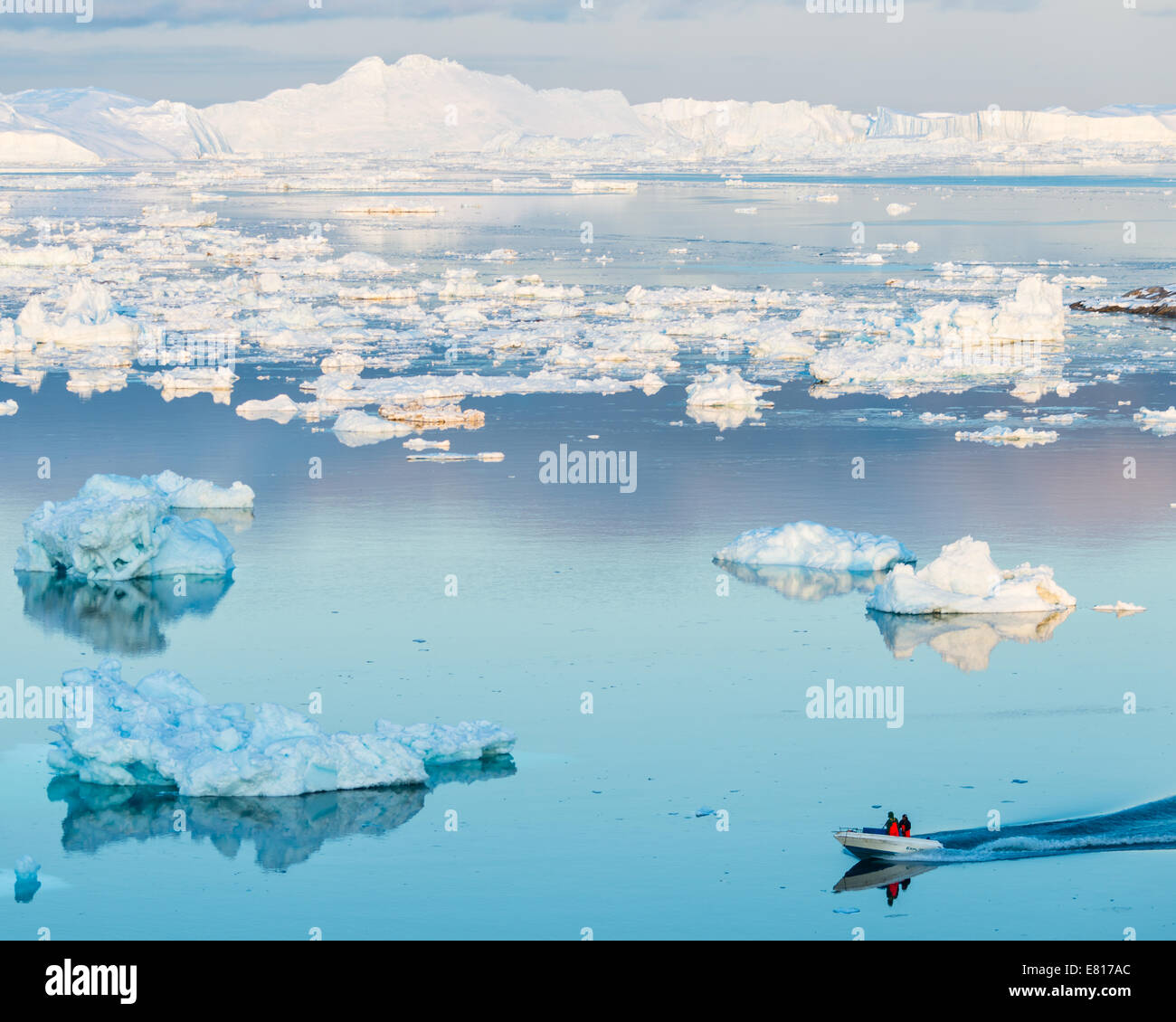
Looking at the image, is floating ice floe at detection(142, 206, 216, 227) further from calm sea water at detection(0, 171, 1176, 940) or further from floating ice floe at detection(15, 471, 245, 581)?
floating ice floe at detection(15, 471, 245, 581)

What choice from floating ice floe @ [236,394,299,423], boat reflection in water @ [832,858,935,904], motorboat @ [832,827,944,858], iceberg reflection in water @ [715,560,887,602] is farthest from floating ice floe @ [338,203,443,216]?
boat reflection in water @ [832,858,935,904]

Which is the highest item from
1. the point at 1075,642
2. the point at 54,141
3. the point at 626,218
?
the point at 54,141

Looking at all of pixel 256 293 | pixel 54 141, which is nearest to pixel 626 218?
pixel 256 293

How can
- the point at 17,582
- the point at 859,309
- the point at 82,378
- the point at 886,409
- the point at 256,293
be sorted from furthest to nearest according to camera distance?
the point at 256,293 → the point at 859,309 → the point at 82,378 → the point at 886,409 → the point at 17,582

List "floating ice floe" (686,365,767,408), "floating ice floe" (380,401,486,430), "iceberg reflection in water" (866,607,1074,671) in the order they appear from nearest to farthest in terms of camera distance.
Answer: "iceberg reflection in water" (866,607,1074,671) < "floating ice floe" (380,401,486,430) < "floating ice floe" (686,365,767,408)

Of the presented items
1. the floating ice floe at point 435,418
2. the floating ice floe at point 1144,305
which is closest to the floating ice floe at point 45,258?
the floating ice floe at point 435,418
